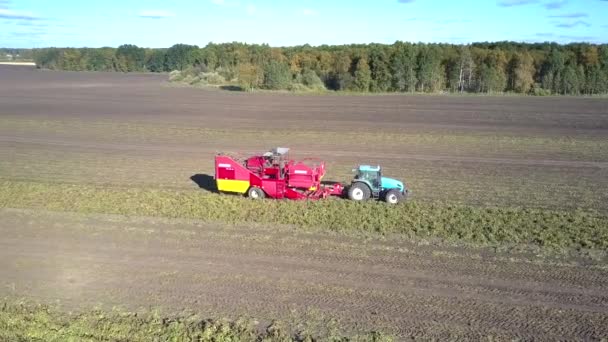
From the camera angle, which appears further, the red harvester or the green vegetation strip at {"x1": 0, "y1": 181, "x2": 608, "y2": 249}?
the red harvester

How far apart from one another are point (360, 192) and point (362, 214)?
160 cm

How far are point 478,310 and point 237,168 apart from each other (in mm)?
10107

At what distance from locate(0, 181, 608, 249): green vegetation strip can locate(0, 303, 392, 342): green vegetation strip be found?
19.3 ft

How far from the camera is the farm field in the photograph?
35.7 ft

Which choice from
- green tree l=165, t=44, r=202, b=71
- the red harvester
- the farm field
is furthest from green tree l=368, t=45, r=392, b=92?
green tree l=165, t=44, r=202, b=71

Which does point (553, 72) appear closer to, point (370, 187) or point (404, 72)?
point (404, 72)

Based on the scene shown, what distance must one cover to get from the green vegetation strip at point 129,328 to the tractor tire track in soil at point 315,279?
510 millimetres

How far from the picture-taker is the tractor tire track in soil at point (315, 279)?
10375 mm

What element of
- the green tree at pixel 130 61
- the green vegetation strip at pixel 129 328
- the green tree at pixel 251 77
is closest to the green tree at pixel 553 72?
the green tree at pixel 251 77

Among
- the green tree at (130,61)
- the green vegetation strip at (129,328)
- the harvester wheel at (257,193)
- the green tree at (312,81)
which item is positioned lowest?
the green vegetation strip at (129,328)

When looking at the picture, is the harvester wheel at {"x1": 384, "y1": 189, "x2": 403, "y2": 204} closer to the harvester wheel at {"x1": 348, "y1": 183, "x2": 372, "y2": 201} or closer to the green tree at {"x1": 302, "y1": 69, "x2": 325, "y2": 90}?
the harvester wheel at {"x1": 348, "y1": 183, "x2": 372, "y2": 201}

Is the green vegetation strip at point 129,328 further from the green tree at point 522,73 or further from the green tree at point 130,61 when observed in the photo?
the green tree at point 130,61

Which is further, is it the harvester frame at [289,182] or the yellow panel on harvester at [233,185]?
the yellow panel on harvester at [233,185]

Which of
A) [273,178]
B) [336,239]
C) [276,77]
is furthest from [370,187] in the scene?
[276,77]
